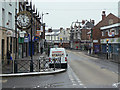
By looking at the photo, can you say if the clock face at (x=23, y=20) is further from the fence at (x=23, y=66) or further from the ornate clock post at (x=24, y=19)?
the fence at (x=23, y=66)

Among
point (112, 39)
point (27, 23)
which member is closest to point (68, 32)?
point (112, 39)

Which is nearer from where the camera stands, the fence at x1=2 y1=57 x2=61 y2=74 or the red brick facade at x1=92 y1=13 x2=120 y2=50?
the fence at x1=2 y1=57 x2=61 y2=74

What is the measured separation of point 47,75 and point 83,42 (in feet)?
231

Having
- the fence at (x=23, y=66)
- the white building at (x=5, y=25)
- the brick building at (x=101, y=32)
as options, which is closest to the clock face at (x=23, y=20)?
the fence at (x=23, y=66)

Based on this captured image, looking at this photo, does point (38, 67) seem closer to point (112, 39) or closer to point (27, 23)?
point (27, 23)

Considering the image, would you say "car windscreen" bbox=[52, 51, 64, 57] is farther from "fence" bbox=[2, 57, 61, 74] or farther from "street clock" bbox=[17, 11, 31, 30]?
"street clock" bbox=[17, 11, 31, 30]

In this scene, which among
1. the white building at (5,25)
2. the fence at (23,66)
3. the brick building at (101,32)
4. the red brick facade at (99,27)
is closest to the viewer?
the fence at (23,66)

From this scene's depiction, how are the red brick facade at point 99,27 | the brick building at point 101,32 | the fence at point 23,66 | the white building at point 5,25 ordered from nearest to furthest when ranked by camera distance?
the fence at point 23,66 → the white building at point 5,25 → the brick building at point 101,32 → the red brick facade at point 99,27

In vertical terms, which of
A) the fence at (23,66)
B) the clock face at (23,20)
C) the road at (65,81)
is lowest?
the road at (65,81)

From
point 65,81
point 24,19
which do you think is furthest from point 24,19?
point 65,81

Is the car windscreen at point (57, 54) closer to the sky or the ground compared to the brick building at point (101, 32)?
closer to the ground

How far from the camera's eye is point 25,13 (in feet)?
49.1

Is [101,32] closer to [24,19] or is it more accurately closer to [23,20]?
[24,19]

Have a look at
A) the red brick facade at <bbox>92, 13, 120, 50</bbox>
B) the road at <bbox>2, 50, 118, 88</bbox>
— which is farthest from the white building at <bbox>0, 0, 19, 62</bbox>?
the red brick facade at <bbox>92, 13, 120, 50</bbox>
